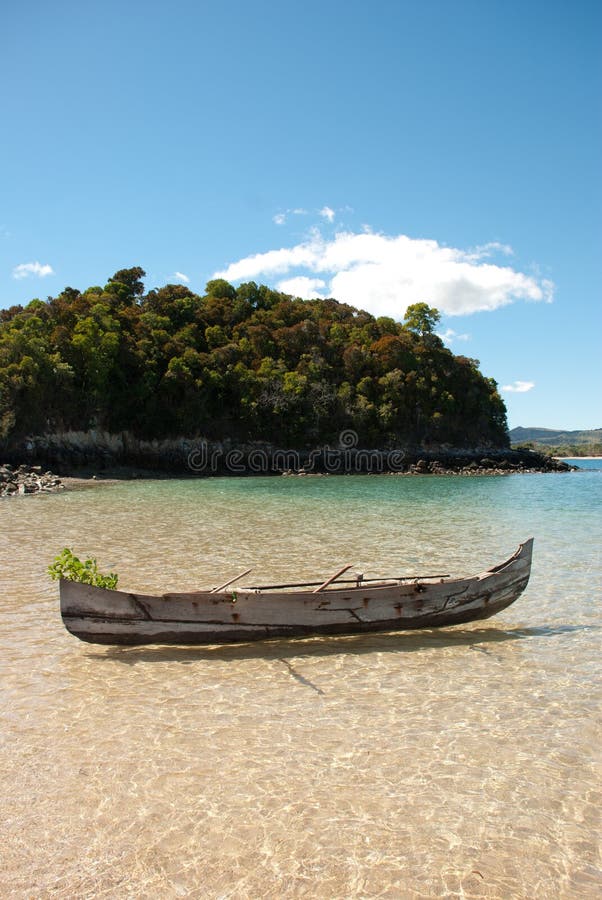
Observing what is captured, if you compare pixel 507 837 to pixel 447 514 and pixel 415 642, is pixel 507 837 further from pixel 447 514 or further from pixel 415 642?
pixel 447 514

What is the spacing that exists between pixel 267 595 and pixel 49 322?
161 feet

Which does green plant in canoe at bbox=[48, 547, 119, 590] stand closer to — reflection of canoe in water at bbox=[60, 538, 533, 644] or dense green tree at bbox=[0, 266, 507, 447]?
reflection of canoe in water at bbox=[60, 538, 533, 644]

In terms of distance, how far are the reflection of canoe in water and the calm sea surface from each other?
303mm

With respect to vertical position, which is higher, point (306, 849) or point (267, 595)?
point (267, 595)

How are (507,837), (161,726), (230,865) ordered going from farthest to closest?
(161,726), (507,837), (230,865)

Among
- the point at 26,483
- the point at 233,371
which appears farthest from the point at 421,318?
the point at 26,483

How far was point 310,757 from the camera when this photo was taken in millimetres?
4660

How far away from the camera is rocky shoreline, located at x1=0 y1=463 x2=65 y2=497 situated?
3114 cm

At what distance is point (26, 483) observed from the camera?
33.0 meters

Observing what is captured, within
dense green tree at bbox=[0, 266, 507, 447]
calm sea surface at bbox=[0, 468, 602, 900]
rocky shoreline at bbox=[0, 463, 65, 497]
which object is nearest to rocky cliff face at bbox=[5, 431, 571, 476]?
dense green tree at bbox=[0, 266, 507, 447]

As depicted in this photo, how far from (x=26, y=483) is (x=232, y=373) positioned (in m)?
29.7

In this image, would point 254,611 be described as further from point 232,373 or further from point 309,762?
point 232,373

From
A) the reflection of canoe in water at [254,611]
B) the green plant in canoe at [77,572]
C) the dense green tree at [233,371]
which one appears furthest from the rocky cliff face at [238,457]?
the reflection of canoe in water at [254,611]

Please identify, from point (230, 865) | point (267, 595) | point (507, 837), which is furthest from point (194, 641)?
point (507, 837)
